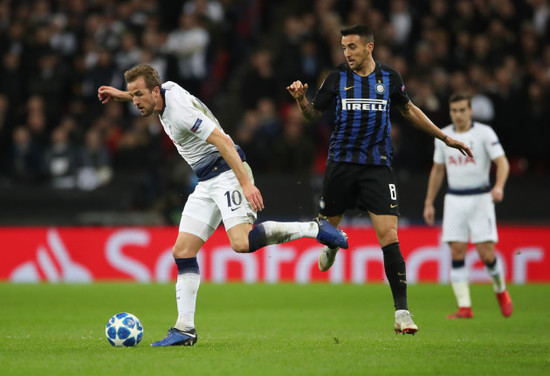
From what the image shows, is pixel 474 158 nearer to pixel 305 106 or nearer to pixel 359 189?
pixel 359 189

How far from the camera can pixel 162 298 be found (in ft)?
43.9

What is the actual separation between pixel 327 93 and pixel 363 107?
37 centimetres

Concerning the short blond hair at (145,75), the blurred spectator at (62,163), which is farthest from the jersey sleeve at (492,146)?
the blurred spectator at (62,163)

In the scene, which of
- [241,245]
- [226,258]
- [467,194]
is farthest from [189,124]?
[226,258]

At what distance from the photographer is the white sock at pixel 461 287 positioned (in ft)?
36.6

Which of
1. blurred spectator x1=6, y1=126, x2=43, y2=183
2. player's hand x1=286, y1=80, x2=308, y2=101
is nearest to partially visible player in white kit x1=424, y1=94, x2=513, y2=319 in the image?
player's hand x1=286, y1=80, x2=308, y2=101

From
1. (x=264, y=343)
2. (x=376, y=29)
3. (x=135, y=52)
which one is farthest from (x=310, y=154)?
(x=264, y=343)

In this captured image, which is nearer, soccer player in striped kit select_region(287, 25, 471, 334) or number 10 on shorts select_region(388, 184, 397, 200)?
soccer player in striped kit select_region(287, 25, 471, 334)

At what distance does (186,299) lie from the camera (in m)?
7.85

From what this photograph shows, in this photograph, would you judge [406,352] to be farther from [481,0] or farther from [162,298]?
[481,0]

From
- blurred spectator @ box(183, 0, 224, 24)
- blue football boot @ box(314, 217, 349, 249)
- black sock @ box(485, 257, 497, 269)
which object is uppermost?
blurred spectator @ box(183, 0, 224, 24)

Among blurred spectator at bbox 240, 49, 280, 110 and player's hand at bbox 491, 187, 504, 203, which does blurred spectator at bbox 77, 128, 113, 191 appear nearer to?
blurred spectator at bbox 240, 49, 280, 110

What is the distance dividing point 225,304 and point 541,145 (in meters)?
7.15

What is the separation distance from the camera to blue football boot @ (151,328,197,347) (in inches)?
305
